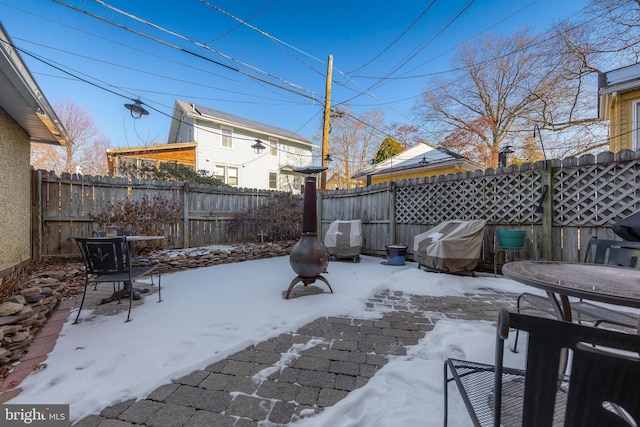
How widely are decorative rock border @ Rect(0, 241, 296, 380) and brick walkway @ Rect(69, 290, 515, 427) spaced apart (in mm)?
1240

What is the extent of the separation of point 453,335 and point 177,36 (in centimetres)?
790

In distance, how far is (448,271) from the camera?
4730mm

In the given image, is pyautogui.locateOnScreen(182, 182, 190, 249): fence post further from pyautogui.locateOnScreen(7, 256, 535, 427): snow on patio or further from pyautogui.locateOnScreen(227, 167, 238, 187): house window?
pyautogui.locateOnScreen(227, 167, 238, 187): house window

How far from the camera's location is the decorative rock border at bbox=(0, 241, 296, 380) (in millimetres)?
2074

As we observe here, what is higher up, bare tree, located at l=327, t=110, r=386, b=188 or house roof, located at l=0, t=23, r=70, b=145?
bare tree, located at l=327, t=110, r=386, b=188

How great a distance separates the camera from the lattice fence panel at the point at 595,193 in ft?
12.2

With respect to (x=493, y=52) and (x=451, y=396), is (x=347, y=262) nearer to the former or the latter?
(x=451, y=396)

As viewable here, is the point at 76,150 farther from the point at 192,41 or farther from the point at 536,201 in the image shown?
the point at 536,201

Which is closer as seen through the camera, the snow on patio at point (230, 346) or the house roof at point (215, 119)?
the snow on patio at point (230, 346)

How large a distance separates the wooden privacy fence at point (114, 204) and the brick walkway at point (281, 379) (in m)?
5.25

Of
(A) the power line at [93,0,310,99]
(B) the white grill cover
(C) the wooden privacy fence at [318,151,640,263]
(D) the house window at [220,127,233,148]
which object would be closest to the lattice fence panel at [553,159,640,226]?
(C) the wooden privacy fence at [318,151,640,263]

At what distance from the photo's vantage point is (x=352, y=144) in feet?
66.0

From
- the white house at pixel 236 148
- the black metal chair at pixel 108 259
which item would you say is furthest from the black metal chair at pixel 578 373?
the white house at pixel 236 148

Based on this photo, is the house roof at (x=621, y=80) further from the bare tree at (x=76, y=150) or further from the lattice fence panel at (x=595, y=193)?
the bare tree at (x=76, y=150)
